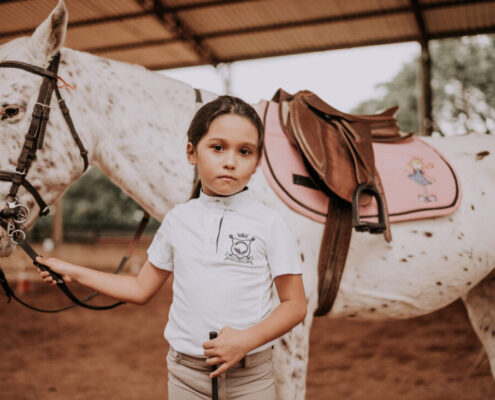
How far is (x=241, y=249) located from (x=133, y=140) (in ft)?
2.92

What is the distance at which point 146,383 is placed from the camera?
146 inches

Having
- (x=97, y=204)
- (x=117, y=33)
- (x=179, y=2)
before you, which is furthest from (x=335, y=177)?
(x=97, y=204)

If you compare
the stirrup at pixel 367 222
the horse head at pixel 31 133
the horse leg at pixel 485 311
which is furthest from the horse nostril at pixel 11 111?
the horse leg at pixel 485 311

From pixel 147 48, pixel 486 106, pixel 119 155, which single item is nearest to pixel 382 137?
pixel 119 155

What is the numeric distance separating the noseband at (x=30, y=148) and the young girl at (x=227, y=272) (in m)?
0.42

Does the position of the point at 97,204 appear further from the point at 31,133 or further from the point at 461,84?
the point at 31,133

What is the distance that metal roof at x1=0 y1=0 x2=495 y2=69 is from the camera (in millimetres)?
5871

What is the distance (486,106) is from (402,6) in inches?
533

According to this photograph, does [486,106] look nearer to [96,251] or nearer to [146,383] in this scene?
[96,251]

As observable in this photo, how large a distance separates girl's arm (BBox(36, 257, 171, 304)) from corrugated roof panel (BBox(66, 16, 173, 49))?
6008mm

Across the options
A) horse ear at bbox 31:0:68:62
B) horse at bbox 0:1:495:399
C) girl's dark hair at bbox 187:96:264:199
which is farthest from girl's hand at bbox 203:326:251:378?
horse ear at bbox 31:0:68:62

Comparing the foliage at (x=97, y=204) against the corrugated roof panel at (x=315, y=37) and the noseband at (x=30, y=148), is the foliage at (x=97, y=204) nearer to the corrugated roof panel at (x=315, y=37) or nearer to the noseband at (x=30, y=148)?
the corrugated roof panel at (x=315, y=37)

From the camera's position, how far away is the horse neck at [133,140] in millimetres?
1674

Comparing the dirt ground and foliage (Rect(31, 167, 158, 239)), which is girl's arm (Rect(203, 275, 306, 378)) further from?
foliage (Rect(31, 167, 158, 239))
